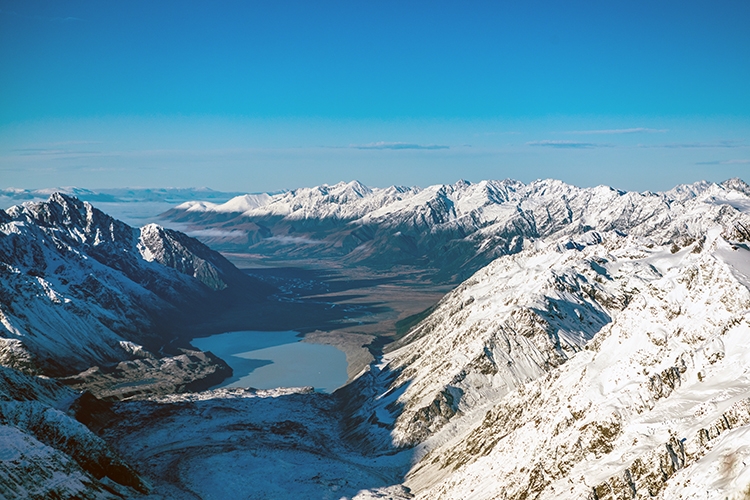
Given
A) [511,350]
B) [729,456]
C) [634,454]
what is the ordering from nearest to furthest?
1. [729,456]
2. [634,454]
3. [511,350]

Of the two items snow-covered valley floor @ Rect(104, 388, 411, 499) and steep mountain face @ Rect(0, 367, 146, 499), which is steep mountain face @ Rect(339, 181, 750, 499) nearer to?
snow-covered valley floor @ Rect(104, 388, 411, 499)

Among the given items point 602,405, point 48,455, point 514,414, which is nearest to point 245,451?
→ point 48,455

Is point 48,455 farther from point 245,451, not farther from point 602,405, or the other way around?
point 602,405

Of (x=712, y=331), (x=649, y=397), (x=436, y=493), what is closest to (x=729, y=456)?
(x=649, y=397)

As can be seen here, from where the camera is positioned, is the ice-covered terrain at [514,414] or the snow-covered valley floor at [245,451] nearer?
the ice-covered terrain at [514,414]

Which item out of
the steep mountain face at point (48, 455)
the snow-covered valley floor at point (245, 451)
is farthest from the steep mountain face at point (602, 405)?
the steep mountain face at point (48, 455)

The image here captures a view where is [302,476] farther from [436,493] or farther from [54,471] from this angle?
[54,471]

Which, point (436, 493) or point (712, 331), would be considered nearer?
point (712, 331)

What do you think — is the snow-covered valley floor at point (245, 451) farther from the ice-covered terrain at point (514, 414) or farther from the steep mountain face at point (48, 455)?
the steep mountain face at point (48, 455)
